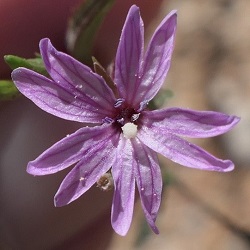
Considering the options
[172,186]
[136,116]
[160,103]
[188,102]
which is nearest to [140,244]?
[172,186]

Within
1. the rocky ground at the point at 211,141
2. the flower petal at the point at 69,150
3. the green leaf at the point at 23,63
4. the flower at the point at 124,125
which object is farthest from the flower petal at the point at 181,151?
the rocky ground at the point at 211,141

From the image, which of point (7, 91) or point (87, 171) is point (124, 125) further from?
point (7, 91)

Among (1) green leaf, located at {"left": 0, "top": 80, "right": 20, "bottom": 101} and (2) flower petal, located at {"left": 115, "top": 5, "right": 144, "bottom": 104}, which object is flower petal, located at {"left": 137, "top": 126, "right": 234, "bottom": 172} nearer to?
(2) flower petal, located at {"left": 115, "top": 5, "right": 144, "bottom": 104}

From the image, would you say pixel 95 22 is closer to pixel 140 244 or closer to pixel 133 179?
pixel 133 179

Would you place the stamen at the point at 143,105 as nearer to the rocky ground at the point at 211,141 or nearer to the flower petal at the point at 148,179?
the flower petal at the point at 148,179

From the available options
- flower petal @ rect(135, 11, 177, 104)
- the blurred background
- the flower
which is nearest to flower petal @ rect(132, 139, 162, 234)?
the flower

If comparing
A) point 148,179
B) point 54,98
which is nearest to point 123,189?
point 148,179

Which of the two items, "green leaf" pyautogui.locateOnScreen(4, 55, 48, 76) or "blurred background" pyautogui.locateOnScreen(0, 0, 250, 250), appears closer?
"green leaf" pyautogui.locateOnScreen(4, 55, 48, 76)
